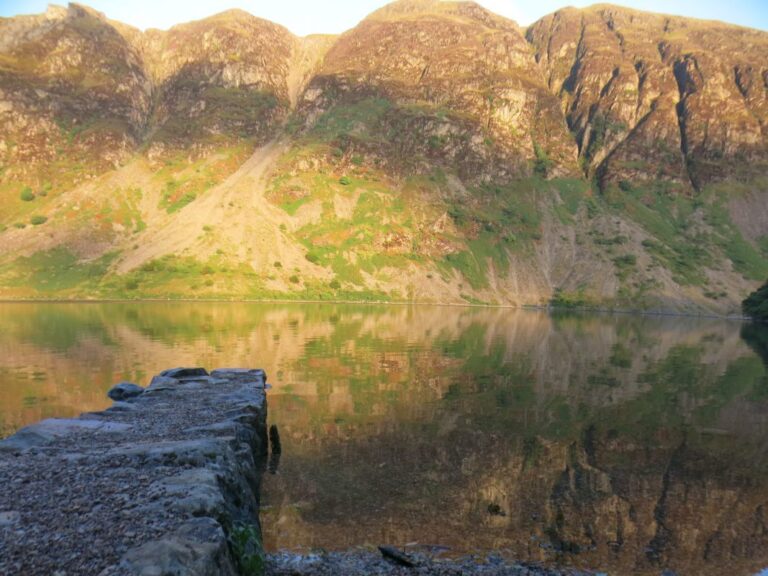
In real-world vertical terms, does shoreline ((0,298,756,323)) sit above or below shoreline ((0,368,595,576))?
below

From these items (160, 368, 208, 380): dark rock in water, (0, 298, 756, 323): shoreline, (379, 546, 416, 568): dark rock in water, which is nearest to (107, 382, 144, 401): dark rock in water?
(160, 368, 208, 380): dark rock in water

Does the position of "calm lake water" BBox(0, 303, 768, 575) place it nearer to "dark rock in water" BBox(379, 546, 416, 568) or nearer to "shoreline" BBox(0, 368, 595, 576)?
"dark rock in water" BBox(379, 546, 416, 568)

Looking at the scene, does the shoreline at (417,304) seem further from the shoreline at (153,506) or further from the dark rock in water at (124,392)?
the shoreline at (153,506)

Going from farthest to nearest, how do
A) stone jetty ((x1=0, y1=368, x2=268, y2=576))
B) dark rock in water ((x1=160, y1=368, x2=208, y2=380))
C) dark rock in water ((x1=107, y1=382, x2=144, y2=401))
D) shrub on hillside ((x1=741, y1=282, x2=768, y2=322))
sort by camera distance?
1. shrub on hillside ((x1=741, y1=282, x2=768, y2=322))
2. dark rock in water ((x1=160, y1=368, x2=208, y2=380))
3. dark rock in water ((x1=107, y1=382, x2=144, y2=401))
4. stone jetty ((x1=0, y1=368, x2=268, y2=576))

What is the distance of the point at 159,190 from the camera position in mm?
178125

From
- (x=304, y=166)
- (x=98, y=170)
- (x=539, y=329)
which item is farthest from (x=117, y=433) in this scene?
(x=98, y=170)

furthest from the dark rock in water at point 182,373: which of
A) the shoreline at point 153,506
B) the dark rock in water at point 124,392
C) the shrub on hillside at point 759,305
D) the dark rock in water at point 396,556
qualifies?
the shrub on hillside at point 759,305

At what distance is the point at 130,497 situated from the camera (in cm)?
1146

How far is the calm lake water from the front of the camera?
17109 millimetres

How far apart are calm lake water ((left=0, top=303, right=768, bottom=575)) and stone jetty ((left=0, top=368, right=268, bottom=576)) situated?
144 inches

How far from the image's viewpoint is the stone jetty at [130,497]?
9047 millimetres

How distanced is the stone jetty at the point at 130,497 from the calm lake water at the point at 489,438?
3.65 m

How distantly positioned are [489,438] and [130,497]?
19.6m

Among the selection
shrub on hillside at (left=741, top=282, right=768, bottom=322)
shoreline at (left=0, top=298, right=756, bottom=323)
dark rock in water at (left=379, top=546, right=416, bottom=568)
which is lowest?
shoreline at (left=0, top=298, right=756, bottom=323)
